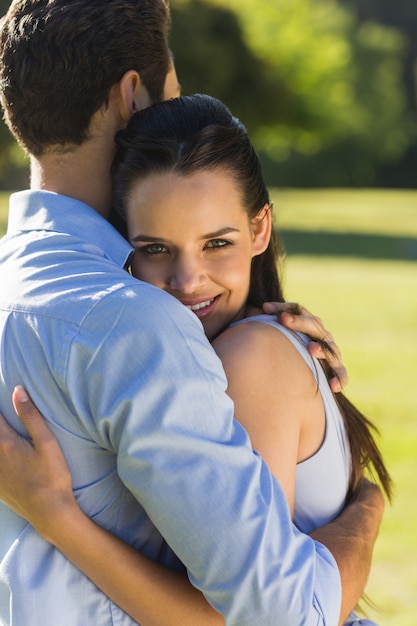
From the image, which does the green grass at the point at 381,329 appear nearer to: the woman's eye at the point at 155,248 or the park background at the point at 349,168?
the park background at the point at 349,168

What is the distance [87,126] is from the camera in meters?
2.26

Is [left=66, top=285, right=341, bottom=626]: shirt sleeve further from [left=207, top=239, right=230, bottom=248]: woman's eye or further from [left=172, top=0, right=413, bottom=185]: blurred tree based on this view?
[left=172, top=0, right=413, bottom=185]: blurred tree

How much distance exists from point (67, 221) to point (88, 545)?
24.8 inches

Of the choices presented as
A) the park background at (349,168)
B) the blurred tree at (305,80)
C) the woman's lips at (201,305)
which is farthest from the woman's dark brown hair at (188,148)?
the blurred tree at (305,80)

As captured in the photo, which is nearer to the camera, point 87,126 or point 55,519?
point 55,519

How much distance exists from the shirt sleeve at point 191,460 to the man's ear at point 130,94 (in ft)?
2.13

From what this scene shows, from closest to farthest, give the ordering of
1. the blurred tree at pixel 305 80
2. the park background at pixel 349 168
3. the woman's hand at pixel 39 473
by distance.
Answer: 1. the woman's hand at pixel 39 473
2. the park background at pixel 349 168
3. the blurred tree at pixel 305 80

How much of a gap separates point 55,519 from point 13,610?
7.1 inches

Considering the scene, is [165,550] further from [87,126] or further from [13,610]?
[87,126]

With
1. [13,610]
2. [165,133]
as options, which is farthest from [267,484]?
[165,133]

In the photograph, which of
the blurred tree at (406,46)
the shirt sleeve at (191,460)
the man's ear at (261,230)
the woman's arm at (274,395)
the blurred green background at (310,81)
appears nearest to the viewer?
the shirt sleeve at (191,460)

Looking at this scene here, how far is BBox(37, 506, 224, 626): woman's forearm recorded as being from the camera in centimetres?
184

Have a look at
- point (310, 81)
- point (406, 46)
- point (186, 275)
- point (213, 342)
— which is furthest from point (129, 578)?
point (406, 46)

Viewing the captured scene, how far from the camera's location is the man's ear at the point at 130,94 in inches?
88.9
